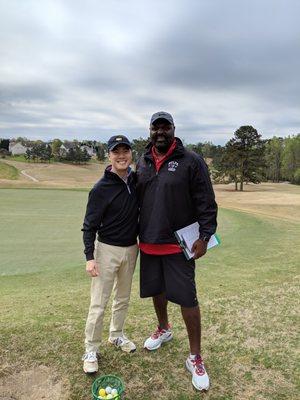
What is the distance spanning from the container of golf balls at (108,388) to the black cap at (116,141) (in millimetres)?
1928

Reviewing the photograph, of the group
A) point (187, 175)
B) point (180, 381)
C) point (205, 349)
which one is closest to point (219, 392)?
point (180, 381)

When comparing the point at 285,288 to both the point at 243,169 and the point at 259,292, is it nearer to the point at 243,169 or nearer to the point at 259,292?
the point at 259,292

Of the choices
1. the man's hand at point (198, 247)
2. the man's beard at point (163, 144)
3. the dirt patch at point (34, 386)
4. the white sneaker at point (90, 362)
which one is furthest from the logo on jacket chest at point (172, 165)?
the dirt patch at point (34, 386)

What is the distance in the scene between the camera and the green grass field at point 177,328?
11.1ft

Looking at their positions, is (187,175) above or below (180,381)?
above

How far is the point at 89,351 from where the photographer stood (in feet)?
11.7

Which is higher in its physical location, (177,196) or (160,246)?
(177,196)

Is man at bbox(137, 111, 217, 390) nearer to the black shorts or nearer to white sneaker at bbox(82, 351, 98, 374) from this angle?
the black shorts

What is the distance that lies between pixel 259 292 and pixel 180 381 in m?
2.39

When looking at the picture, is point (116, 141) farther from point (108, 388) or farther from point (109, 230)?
point (108, 388)

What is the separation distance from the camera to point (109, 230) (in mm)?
3598

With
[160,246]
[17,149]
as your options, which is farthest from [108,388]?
[17,149]

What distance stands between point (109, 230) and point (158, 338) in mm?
1252

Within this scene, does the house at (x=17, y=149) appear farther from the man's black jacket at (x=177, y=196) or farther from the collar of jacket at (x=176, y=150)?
the man's black jacket at (x=177, y=196)
